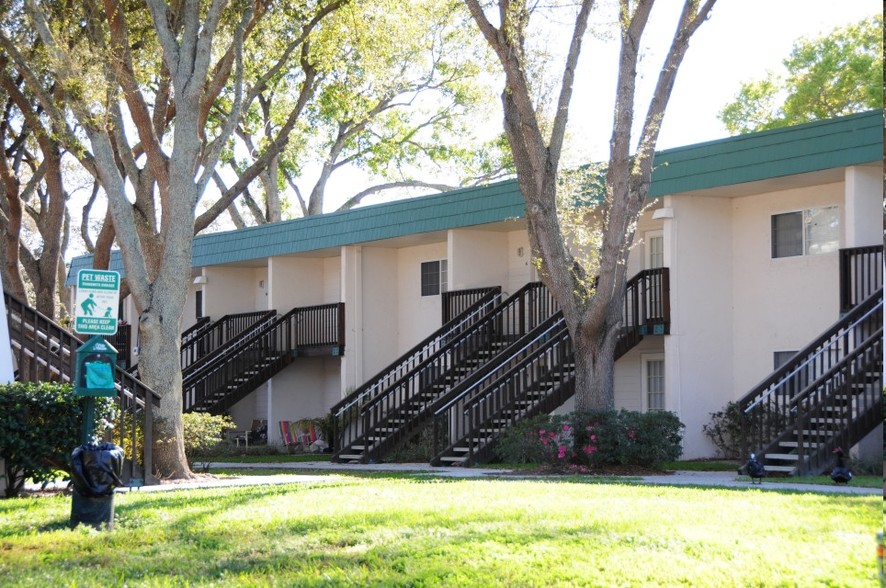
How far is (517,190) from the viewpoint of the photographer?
979 inches

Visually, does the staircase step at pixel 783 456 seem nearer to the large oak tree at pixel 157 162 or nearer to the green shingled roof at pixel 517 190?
the green shingled roof at pixel 517 190

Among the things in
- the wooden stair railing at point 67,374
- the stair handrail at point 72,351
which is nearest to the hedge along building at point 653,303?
the wooden stair railing at point 67,374

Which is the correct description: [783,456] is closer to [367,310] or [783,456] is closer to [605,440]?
[605,440]

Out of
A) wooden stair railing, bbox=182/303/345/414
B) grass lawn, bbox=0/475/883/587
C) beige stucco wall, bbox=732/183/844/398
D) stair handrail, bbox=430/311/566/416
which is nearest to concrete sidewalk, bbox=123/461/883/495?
stair handrail, bbox=430/311/566/416

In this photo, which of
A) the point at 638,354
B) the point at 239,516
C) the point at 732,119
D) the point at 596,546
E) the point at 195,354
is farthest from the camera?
the point at 732,119

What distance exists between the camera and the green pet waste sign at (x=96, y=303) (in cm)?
1063

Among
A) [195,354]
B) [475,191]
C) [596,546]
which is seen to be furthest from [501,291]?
[596,546]

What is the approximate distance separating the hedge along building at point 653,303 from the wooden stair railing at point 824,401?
44 millimetres

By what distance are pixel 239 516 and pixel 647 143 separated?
9740mm

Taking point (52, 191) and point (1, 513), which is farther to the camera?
point (52, 191)

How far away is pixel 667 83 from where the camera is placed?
60.7ft

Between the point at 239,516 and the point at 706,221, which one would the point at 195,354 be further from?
the point at 239,516

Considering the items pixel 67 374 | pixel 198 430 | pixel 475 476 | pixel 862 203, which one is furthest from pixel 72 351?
pixel 862 203

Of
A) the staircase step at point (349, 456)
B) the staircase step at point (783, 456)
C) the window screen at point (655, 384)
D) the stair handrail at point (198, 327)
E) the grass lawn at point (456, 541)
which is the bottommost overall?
the staircase step at point (349, 456)
